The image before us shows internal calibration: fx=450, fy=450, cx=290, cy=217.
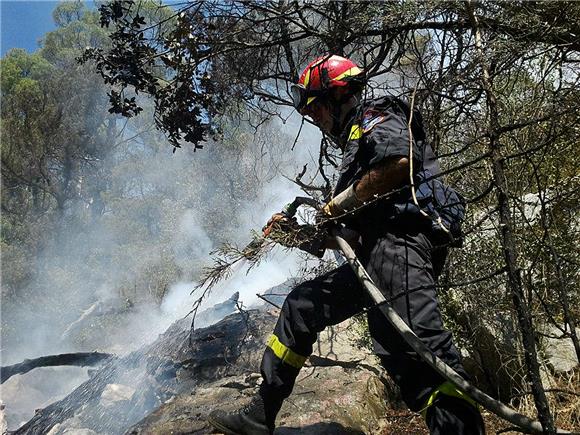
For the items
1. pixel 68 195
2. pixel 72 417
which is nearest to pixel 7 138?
pixel 68 195

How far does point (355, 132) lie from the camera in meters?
2.01

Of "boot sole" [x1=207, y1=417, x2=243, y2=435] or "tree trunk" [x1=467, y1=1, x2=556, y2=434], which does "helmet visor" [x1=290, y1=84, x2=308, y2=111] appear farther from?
"boot sole" [x1=207, y1=417, x2=243, y2=435]

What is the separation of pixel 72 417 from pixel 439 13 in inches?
Answer: 209

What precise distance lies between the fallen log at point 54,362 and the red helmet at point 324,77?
6.54m

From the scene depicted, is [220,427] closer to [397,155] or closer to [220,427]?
[220,427]

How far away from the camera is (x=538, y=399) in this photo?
1.22m

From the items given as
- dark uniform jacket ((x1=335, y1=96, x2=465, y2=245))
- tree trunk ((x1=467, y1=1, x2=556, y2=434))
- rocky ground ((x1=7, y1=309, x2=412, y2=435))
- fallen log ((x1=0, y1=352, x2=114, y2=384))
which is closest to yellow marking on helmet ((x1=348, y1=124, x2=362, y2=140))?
dark uniform jacket ((x1=335, y1=96, x2=465, y2=245))

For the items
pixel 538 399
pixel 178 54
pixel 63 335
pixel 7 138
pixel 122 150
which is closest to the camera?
pixel 538 399

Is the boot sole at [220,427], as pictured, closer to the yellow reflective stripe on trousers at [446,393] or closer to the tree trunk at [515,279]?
the yellow reflective stripe on trousers at [446,393]

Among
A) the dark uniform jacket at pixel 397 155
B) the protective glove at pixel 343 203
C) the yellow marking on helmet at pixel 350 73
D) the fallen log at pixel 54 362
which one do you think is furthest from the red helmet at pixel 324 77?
the fallen log at pixel 54 362

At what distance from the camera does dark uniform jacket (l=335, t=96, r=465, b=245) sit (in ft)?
6.18

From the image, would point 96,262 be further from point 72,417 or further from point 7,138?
point 72,417

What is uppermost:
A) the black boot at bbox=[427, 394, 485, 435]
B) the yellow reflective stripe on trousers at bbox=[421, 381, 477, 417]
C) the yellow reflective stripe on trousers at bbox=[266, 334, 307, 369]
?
the yellow reflective stripe on trousers at bbox=[266, 334, 307, 369]

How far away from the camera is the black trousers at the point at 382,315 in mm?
1729
